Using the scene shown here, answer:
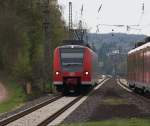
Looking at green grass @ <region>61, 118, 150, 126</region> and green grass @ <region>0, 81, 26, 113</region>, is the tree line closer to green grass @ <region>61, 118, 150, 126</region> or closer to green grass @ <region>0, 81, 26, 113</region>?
green grass @ <region>0, 81, 26, 113</region>

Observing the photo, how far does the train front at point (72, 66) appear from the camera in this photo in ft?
142

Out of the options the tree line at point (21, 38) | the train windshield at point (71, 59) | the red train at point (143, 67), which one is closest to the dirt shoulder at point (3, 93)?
the tree line at point (21, 38)

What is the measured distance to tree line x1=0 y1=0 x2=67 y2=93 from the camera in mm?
59781

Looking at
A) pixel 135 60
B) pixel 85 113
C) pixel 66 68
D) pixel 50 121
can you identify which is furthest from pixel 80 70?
pixel 50 121

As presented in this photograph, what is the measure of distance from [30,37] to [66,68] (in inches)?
950

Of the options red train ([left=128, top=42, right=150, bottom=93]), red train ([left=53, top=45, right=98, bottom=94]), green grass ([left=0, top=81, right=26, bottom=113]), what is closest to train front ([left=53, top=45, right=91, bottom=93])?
red train ([left=53, top=45, right=98, bottom=94])

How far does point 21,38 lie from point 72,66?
20.8 meters

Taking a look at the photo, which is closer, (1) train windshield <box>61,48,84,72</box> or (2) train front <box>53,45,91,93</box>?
(2) train front <box>53,45,91,93</box>

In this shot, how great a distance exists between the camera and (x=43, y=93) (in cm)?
4756

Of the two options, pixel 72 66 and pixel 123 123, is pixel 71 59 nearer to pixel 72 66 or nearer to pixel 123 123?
pixel 72 66

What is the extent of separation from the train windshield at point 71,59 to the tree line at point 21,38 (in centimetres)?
1290

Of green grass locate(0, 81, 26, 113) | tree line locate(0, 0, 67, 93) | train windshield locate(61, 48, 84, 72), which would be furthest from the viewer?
tree line locate(0, 0, 67, 93)

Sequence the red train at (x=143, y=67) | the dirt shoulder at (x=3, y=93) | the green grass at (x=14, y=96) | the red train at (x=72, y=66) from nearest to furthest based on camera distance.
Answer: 1. the red train at (x=143, y=67)
2. the green grass at (x=14, y=96)
3. the dirt shoulder at (x=3, y=93)
4. the red train at (x=72, y=66)

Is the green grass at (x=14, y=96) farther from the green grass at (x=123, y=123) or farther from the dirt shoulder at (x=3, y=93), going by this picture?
the green grass at (x=123, y=123)
